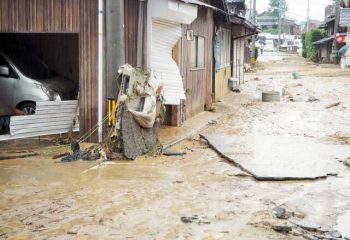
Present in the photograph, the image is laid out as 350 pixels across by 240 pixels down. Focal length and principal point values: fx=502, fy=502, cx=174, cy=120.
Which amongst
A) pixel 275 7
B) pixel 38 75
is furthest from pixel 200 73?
pixel 275 7

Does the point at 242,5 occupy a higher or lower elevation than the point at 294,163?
higher

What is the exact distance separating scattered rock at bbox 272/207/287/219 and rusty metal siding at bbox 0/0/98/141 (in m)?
5.67

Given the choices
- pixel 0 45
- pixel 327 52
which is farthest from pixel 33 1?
pixel 327 52

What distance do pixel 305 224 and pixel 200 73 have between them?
1043cm

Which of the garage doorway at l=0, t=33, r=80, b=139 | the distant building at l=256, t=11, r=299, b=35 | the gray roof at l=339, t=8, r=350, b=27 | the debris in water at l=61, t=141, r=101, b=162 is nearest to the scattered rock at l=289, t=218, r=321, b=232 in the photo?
the debris in water at l=61, t=141, r=101, b=162

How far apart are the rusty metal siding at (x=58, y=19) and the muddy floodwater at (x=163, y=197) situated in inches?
95.4

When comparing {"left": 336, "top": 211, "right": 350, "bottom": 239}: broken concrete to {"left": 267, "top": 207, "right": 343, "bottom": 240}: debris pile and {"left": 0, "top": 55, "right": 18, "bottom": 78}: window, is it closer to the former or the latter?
{"left": 267, "top": 207, "right": 343, "bottom": 240}: debris pile

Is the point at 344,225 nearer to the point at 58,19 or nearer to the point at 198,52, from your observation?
the point at 58,19

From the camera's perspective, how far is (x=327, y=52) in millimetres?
54500

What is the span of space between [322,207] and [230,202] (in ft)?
4.00

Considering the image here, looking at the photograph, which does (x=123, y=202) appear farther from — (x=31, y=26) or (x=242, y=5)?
(x=242, y=5)

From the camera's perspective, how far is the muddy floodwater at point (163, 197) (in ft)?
18.9

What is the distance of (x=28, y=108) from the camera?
11.7 metres

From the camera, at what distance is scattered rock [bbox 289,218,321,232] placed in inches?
225
